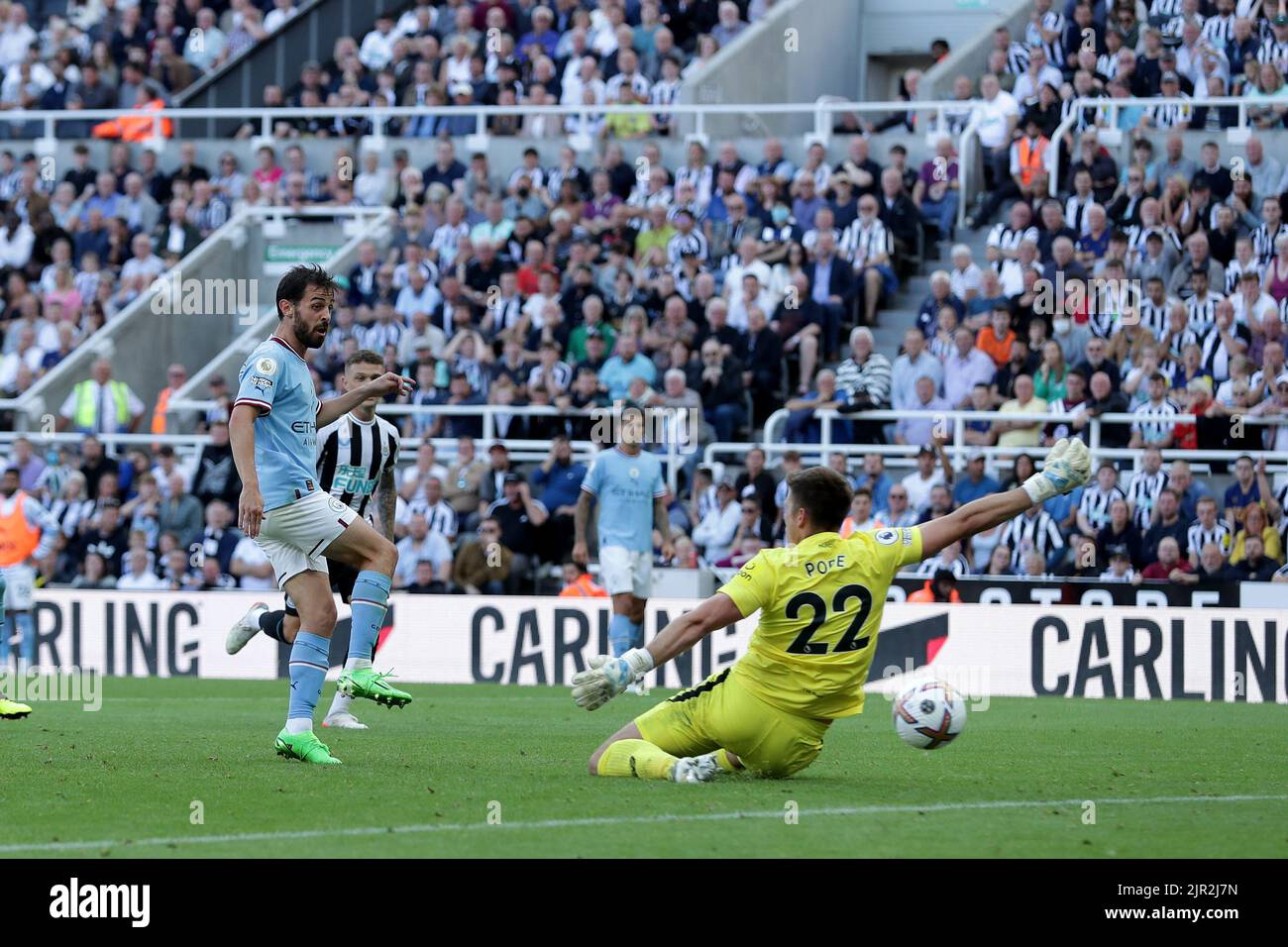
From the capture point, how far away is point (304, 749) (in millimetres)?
9516

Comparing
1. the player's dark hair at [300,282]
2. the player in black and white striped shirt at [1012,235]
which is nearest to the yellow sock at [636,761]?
the player's dark hair at [300,282]

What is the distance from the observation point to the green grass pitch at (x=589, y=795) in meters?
6.92

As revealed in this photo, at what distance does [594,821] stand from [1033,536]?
492 inches

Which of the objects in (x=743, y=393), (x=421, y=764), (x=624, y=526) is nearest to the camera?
(x=421, y=764)

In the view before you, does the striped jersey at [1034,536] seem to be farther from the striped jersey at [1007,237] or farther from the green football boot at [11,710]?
the green football boot at [11,710]

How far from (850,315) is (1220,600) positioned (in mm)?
6398

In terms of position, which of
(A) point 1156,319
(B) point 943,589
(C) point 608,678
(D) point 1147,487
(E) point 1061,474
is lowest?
(B) point 943,589

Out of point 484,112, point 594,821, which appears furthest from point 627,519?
point 484,112

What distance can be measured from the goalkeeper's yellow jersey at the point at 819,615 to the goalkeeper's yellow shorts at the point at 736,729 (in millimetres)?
62

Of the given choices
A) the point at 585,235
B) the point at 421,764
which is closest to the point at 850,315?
the point at 585,235

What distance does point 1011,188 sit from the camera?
75.1 feet

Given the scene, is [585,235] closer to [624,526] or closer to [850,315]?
[850,315]

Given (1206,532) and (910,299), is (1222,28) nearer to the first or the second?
(910,299)
